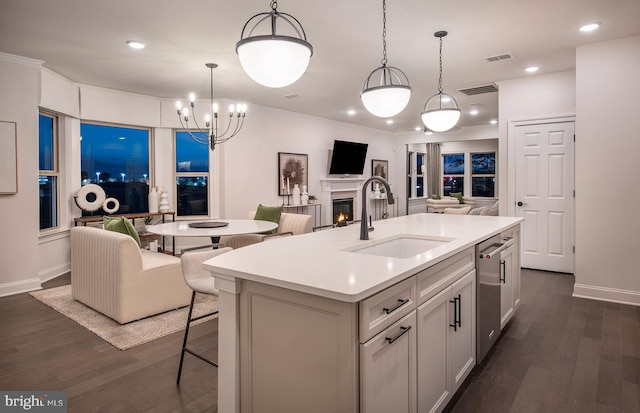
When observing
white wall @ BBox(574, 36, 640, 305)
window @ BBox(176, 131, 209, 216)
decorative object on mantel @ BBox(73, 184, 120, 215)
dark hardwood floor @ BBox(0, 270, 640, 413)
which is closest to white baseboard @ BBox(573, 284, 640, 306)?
white wall @ BBox(574, 36, 640, 305)

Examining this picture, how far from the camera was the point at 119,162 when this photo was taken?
5.87m

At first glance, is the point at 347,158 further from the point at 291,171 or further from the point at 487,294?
the point at 487,294

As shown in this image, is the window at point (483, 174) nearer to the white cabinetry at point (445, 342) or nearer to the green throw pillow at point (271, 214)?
the green throw pillow at point (271, 214)

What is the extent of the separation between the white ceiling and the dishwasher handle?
6.13 feet

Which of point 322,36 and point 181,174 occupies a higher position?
point 322,36

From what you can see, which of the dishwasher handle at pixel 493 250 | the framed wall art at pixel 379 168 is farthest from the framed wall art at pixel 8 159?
the framed wall art at pixel 379 168

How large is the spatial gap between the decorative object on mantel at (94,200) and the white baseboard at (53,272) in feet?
2.64

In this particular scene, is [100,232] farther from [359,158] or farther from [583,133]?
[359,158]

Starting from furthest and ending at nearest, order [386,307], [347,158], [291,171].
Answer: [347,158]
[291,171]
[386,307]

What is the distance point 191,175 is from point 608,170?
5650mm

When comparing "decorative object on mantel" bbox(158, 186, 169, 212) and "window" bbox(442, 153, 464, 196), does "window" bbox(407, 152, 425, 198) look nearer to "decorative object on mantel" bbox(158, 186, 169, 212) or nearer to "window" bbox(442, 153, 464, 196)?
"window" bbox(442, 153, 464, 196)

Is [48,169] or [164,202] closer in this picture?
[48,169]

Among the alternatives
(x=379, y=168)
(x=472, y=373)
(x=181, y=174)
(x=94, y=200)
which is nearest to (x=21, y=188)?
(x=94, y=200)

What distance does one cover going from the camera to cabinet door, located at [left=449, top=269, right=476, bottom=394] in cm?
197
